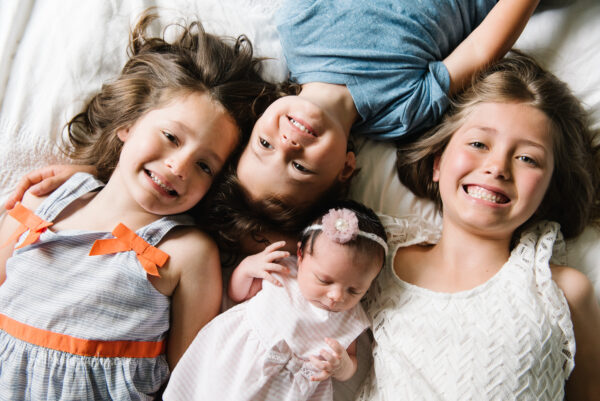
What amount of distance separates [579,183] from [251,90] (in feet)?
3.21

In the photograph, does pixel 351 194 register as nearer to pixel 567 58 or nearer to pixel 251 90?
pixel 251 90

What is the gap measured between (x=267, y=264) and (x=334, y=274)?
0.66 feet

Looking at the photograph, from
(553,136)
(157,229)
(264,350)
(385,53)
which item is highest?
(385,53)

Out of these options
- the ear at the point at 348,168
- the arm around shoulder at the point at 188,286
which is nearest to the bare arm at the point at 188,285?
the arm around shoulder at the point at 188,286

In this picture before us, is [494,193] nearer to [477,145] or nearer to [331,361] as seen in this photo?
[477,145]

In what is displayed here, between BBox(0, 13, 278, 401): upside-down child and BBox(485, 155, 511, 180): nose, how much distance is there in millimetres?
664

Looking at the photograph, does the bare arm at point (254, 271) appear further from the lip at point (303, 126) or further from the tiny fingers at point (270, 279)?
the lip at point (303, 126)

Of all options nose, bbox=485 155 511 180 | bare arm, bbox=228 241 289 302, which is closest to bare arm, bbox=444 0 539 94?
nose, bbox=485 155 511 180

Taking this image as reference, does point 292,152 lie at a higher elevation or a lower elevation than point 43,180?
higher

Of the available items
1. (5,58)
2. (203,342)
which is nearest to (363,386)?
(203,342)

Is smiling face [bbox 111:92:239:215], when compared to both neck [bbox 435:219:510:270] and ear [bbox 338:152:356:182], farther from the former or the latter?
neck [bbox 435:219:510:270]

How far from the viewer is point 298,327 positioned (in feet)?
3.96

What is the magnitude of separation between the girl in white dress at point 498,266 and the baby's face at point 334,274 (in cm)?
16

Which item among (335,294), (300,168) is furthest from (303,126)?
(335,294)
